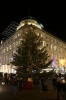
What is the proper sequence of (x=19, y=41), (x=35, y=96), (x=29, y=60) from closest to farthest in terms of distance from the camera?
(x=35, y=96) → (x=29, y=60) → (x=19, y=41)

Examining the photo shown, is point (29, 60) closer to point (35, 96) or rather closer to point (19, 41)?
point (35, 96)

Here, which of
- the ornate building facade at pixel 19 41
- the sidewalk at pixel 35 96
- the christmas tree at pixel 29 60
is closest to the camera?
the sidewalk at pixel 35 96

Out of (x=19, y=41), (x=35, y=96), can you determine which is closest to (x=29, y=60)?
(x=35, y=96)

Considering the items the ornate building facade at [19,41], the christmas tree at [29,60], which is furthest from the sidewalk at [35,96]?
the ornate building facade at [19,41]

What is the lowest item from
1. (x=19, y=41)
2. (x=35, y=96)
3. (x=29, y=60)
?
(x=35, y=96)

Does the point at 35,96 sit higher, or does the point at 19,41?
the point at 19,41

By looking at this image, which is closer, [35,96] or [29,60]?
[35,96]

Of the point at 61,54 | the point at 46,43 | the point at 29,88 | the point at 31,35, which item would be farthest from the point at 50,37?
the point at 29,88

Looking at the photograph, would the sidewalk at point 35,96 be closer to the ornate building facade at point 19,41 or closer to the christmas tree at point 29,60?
the christmas tree at point 29,60

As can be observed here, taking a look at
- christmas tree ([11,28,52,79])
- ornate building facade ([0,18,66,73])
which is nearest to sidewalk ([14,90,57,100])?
christmas tree ([11,28,52,79])

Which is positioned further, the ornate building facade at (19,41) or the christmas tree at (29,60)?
the ornate building facade at (19,41)

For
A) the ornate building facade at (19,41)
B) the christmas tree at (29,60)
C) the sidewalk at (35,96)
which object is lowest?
the sidewalk at (35,96)

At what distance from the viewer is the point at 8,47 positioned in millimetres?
83438

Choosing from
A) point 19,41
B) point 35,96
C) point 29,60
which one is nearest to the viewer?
point 35,96
